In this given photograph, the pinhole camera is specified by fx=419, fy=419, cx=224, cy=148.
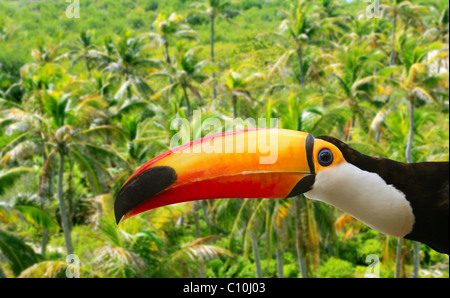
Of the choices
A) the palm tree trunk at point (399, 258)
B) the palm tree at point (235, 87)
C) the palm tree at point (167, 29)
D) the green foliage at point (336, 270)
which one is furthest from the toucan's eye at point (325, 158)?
the palm tree at point (167, 29)

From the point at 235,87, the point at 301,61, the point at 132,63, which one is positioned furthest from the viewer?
the point at 132,63

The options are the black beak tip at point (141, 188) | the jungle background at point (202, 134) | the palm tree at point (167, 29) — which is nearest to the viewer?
the black beak tip at point (141, 188)

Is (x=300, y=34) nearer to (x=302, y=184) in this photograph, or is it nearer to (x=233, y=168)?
(x=302, y=184)

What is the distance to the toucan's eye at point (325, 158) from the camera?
2.27m

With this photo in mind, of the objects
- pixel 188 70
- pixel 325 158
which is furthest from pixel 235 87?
pixel 325 158

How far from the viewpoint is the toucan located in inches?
85.6

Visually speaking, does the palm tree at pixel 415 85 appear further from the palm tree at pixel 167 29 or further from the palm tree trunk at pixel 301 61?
the palm tree at pixel 167 29

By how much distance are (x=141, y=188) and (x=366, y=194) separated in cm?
119

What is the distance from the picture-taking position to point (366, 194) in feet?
7.41

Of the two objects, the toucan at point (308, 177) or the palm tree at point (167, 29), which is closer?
the toucan at point (308, 177)

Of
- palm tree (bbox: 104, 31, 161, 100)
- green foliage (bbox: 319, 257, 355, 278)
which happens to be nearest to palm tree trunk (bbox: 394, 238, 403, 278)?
green foliage (bbox: 319, 257, 355, 278)

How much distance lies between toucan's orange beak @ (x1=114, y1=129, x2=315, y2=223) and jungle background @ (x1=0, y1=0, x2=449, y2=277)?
344cm
